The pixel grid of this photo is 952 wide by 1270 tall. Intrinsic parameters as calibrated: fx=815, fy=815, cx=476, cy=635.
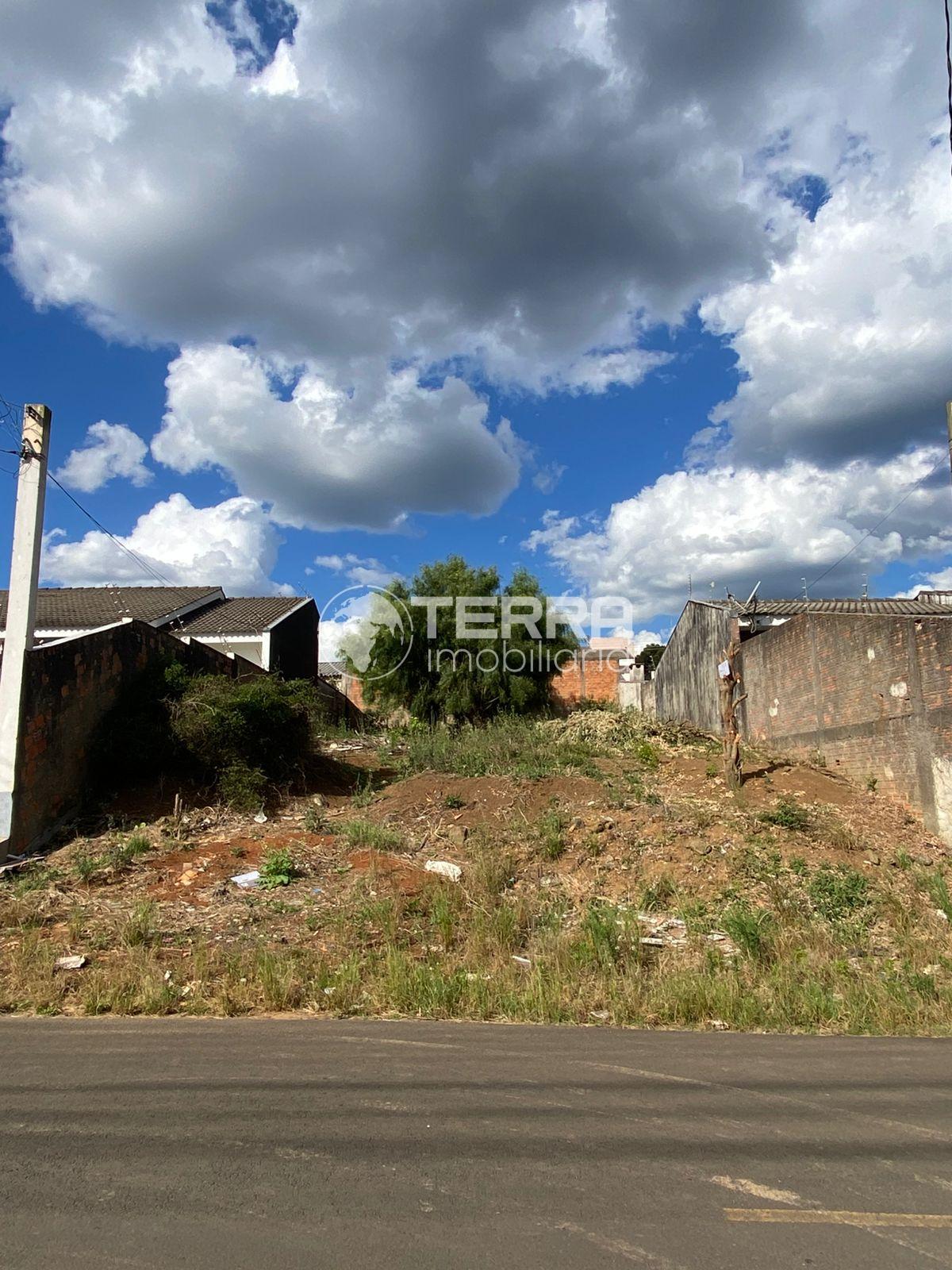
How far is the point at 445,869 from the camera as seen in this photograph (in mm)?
9773

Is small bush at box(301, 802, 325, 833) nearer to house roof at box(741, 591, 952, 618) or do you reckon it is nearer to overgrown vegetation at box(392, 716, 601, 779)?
overgrown vegetation at box(392, 716, 601, 779)

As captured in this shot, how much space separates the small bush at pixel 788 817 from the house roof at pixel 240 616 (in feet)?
58.1

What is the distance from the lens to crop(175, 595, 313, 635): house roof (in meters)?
25.7

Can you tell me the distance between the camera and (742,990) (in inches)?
247

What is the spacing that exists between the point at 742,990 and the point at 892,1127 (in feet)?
8.46

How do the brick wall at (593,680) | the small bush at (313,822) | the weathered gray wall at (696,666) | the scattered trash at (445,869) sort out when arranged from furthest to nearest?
the brick wall at (593,680) < the weathered gray wall at (696,666) < the small bush at (313,822) < the scattered trash at (445,869)

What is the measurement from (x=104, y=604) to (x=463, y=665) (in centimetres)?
1192

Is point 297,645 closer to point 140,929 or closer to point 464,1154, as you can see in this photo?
point 140,929

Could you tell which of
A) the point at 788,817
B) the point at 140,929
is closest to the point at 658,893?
the point at 788,817

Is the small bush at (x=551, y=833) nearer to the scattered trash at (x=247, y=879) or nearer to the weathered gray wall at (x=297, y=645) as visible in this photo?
the scattered trash at (x=247, y=879)

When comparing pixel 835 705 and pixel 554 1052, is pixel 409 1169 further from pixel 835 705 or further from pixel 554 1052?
pixel 835 705

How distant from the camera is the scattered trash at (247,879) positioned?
A: 9.18 metres

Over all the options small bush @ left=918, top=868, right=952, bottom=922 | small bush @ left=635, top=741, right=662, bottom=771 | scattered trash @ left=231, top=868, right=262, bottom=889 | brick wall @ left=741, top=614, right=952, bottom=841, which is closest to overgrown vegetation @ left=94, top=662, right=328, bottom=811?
scattered trash @ left=231, top=868, right=262, bottom=889

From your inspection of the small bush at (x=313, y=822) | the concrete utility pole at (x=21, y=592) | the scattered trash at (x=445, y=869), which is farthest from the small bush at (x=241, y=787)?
the scattered trash at (x=445, y=869)
